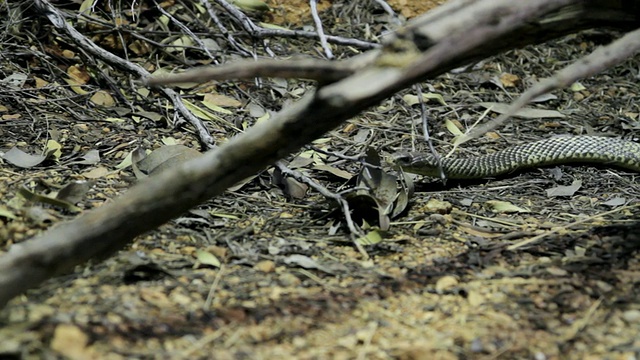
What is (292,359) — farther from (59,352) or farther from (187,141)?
(187,141)

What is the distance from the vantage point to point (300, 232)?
13.8 ft

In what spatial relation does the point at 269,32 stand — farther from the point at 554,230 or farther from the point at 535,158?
the point at 535,158

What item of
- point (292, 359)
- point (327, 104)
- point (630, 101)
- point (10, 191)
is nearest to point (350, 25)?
point (630, 101)

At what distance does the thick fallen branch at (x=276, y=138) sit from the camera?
2.84 m

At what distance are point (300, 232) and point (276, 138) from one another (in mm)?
1242

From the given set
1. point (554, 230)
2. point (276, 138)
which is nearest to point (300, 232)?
point (276, 138)

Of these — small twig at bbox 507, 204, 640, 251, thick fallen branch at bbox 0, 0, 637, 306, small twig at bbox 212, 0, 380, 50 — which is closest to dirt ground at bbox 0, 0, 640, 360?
small twig at bbox 507, 204, 640, 251

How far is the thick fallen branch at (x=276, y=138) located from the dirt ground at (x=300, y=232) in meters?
0.21

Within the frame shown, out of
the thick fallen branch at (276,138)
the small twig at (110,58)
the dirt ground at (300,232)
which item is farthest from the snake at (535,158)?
the thick fallen branch at (276,138)

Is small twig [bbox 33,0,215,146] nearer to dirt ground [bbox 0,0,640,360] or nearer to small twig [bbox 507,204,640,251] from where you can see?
dirt ground [bbox 0,0,640,360]

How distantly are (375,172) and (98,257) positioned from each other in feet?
6.53

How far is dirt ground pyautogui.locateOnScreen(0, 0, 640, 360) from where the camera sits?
2898 mm

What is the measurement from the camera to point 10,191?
4176 millimetres

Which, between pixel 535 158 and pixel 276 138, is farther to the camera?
pixel 535 158
